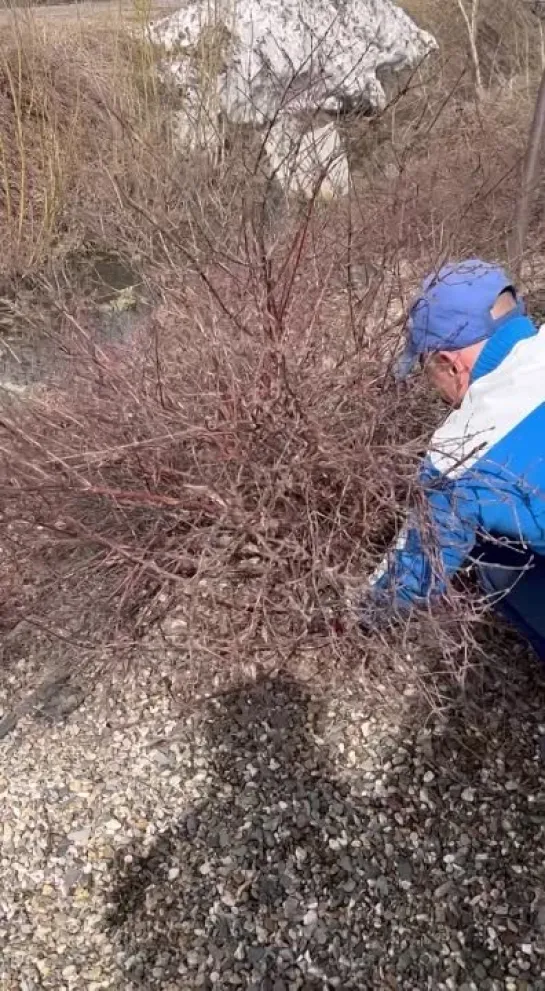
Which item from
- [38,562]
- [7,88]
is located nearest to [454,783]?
[38,562]

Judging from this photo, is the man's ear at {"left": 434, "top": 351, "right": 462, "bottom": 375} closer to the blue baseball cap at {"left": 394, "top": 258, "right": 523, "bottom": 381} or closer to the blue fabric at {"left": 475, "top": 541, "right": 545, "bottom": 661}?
the blue baseball cap at {"left": 394, "top": 258, "right": 523, "bottom": 381}

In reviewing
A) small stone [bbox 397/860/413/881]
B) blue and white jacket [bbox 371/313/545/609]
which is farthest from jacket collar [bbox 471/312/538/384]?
small stone [bbox 397/860/413/881]

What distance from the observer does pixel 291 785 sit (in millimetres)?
2070

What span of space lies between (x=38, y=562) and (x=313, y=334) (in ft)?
3.60

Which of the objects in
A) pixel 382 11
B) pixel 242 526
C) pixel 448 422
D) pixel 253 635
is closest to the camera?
pixel 448 422

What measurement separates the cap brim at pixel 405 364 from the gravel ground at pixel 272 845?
0.88 meters

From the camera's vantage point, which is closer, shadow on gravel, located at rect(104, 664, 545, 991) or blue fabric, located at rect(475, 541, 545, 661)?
shadow on gravel, located at rect(104, 664, 545, 991)

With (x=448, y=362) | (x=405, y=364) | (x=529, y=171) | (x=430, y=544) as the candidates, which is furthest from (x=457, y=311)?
(x=529, y=171)

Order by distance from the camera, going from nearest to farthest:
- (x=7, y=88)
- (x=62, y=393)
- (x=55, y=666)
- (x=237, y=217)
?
(x=55, y=666)
(x=62, y=393)
(x=237, y=217)
(x=7, y=88)

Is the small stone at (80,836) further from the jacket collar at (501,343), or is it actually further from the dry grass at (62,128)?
the dry grass at (62,128)

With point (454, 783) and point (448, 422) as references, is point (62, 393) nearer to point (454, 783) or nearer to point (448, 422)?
point (448, 422)

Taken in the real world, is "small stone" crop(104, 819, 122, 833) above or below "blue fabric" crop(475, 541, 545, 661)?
below

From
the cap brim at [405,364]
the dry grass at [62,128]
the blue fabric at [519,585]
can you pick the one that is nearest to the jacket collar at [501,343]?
the cap brim at [405,364]

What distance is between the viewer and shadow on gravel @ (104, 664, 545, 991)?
1.72 metres
